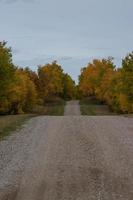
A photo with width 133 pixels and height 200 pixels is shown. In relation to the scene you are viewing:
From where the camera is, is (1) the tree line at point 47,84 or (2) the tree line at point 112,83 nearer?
(1) the tree line at point 47,84

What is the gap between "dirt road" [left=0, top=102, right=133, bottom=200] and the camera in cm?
1183

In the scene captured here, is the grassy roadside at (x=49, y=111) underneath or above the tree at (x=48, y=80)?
underneath

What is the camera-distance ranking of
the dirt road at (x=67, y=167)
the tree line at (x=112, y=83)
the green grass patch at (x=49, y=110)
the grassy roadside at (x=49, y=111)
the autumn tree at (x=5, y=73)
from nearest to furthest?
the dirt road at (x=67, y=167), the autumn tree at (x=5, y=73), the tree line at (x=112, y=83), the grassy roadside at (x=49, y=111), the green grass patch at (x=49, y=110)

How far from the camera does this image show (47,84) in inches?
4520

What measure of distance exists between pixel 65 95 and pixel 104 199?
14766cm

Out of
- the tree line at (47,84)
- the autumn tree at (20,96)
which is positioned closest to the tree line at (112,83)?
the tree line at (47,84)

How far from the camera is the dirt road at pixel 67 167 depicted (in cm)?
1183

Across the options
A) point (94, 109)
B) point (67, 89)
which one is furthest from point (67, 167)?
point (67, 89)

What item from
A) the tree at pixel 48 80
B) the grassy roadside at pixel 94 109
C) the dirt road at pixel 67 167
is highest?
the tree at pixel 48 80

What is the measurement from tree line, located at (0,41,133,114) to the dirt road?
1311 inches

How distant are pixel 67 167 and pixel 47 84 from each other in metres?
99.9

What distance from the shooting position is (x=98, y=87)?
378 feet

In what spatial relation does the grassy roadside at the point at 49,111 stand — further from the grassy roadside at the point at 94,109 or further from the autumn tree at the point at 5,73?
the autumn tree at the point at 5,73

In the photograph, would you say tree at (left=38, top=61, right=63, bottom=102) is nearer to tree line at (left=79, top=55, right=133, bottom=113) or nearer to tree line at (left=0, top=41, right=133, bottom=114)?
tree line at (left=0, top=41, right=133, bottom=114)
